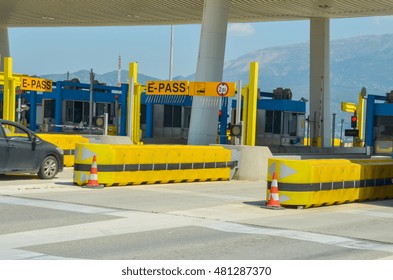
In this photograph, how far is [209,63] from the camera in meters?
36.4

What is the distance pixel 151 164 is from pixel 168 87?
12.4 meters

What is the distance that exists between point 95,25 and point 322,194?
5073 centimetres

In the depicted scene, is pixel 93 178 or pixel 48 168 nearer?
pixel 93 178

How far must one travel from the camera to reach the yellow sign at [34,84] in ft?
124

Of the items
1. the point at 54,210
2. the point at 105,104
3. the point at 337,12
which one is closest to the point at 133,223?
the point at 54,210

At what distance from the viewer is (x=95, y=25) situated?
66.2m

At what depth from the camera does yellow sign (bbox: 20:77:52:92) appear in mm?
37672

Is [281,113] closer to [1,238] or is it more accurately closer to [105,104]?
[105,104]

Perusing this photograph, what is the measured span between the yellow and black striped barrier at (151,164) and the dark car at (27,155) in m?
1.34

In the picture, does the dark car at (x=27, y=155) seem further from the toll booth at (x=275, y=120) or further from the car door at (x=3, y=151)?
the toll booth at (x=275, y=120)

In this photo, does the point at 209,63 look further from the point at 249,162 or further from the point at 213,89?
the point at 249,162

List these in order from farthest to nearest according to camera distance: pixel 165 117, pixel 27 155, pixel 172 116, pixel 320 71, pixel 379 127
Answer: pixel 320 71
pixel 172 116
pixel 165 117
pixel 379 127
pixel 27 155

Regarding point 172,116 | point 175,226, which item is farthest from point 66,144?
point 172,116

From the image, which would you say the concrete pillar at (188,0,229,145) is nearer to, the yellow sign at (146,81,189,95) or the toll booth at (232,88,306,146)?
the yellow sign at (146,81,189,95)
